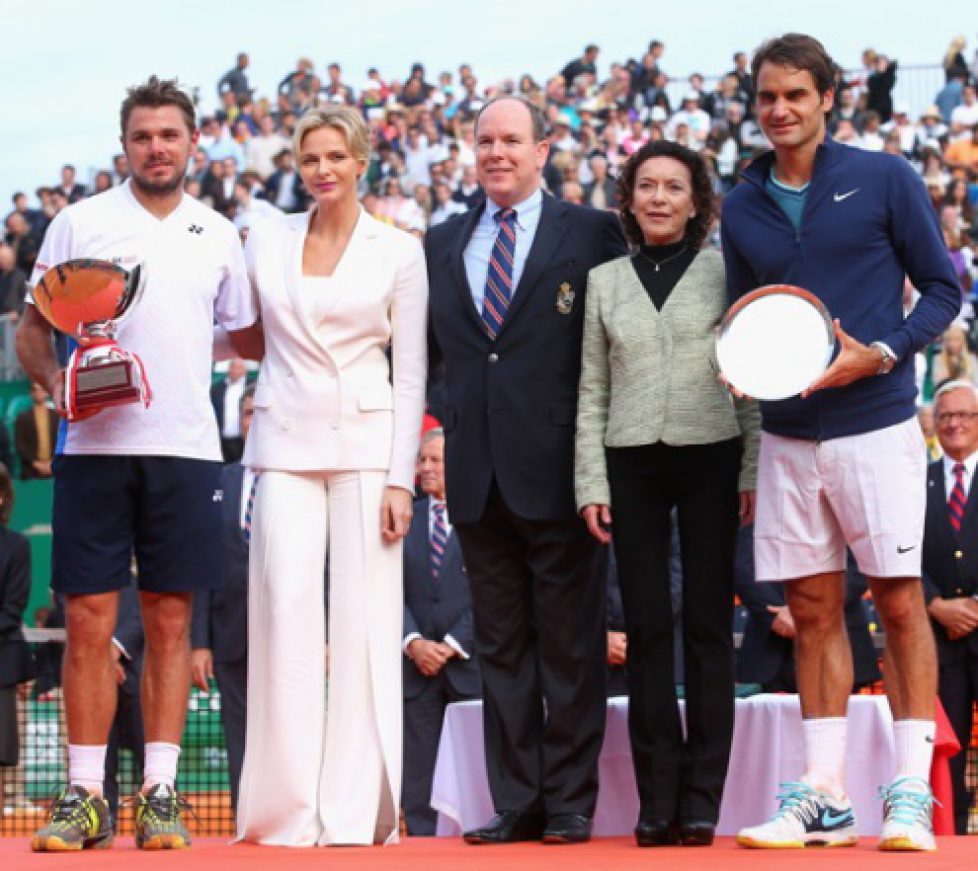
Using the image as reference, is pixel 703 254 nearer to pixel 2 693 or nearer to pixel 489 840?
pixel 489 840

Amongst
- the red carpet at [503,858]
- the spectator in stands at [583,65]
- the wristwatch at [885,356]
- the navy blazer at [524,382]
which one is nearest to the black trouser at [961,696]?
the red carpet at [503,858]

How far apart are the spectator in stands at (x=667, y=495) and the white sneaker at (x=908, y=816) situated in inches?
26.6

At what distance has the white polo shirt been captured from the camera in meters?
6.16

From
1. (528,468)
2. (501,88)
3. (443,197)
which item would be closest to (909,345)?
(528,468)

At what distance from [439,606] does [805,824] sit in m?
3.66

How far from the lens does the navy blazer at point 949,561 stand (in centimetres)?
884

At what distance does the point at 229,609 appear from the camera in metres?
9.45

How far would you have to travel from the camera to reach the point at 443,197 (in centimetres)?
2264

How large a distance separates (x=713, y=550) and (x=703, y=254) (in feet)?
3.29

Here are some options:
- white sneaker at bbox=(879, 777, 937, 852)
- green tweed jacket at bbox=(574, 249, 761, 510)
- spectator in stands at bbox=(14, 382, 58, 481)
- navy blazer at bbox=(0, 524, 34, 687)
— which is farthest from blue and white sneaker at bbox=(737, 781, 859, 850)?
spectator in stands at bbox=(14, 382, 58, 481)

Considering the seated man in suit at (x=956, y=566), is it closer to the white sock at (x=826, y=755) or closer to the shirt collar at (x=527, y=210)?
the white sock at (x=826, y=755)

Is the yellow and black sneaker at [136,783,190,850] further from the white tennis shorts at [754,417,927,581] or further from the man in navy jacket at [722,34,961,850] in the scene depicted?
the white tennis shorts at [754,417,927,581]

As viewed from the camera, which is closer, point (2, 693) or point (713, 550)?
point (713, 550)

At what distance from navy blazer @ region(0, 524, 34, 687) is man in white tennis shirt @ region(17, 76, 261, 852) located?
113 inches
